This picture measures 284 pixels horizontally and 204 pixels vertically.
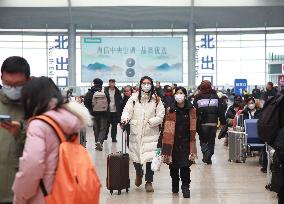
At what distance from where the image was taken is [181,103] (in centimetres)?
890

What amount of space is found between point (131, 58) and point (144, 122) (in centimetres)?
3211

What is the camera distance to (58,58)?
4091cm

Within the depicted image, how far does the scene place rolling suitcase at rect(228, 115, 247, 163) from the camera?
12820 millimetres

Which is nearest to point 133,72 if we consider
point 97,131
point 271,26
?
point 271,26

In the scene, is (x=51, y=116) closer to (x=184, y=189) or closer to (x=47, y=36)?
(x=184, y=189)

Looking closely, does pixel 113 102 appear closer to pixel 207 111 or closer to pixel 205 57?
pixel 207 111

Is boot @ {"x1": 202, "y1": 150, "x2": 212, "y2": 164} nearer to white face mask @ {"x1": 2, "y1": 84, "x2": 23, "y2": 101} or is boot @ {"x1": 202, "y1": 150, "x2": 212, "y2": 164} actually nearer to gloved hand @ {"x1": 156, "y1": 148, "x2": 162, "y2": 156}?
gloved hand @ {"x1": 156, "y1": 148, "x2": 162, "y2": 156}

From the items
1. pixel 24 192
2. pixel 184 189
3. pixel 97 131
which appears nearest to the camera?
pixel 24 192

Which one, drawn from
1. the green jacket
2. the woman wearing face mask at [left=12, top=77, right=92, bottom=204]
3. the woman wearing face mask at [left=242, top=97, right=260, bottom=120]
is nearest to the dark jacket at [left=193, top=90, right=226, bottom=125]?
the woman wearing face mask at [left=242, top=97, right=260, bottom=120]

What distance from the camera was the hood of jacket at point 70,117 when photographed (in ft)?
11.5

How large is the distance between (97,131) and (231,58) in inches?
1043

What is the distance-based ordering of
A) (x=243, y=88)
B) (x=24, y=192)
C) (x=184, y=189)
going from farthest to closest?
(x=243, y=88), (x=184, y=189), (x=24, y=192)

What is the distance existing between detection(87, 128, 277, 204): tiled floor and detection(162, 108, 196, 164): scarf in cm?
60

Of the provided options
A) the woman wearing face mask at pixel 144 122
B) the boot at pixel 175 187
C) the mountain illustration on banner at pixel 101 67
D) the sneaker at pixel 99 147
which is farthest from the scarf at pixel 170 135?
the mountain illustration on banner at pixel 101 67
